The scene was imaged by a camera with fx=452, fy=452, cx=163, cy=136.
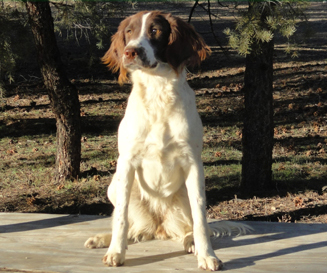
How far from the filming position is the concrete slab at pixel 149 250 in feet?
7.79

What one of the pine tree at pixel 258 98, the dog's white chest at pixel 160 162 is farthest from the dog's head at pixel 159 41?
the pine tree at pixel 258 98

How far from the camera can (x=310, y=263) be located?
2404 millimetres

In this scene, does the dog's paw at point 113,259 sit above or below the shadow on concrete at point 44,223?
above

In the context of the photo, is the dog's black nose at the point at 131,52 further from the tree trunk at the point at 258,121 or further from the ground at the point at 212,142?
the tree trunk at the point at 258,121

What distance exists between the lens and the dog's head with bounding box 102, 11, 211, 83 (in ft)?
7.94

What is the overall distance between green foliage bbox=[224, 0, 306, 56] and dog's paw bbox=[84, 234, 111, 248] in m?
2.26

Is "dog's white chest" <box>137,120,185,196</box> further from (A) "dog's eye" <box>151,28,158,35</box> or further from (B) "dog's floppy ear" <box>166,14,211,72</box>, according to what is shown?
(A) "dog's eye" <box>151,28,158,35</box>

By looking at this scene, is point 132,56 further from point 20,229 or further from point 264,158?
→ point 264,158

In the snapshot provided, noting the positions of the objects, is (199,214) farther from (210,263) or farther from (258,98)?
(258,98)

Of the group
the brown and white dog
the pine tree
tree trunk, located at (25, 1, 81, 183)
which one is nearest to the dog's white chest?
the brown and white dog

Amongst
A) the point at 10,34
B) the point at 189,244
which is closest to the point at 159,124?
the point at 189,244

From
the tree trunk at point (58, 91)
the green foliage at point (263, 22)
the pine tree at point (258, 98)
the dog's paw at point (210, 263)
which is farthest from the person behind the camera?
the tree trunk at point (58, 91)

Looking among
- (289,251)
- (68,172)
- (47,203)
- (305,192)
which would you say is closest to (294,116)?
(305,192)

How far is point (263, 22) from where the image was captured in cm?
438
